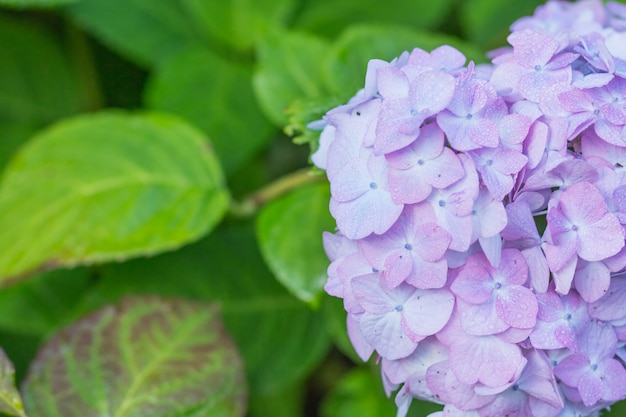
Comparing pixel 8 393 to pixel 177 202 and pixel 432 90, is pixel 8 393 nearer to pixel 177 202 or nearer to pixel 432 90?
pixel 177 202

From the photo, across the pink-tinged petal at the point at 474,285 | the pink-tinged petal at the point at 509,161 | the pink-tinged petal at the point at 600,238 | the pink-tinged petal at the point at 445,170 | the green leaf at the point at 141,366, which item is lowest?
the green leaf at the point at 141,366

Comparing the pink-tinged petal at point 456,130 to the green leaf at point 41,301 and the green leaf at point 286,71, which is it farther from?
the green leaf at point 41,301

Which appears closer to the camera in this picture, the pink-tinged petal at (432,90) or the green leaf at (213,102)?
the pink-tinged petal at (432,90)

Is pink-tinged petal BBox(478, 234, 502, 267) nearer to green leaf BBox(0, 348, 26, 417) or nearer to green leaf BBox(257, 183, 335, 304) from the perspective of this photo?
green leaf BBox(257, 183, 335, 304)

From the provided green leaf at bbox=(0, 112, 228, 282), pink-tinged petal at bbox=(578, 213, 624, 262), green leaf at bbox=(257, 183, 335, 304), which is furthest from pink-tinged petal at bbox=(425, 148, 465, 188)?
green leaf at bbox=(0, 112, 228, 282)

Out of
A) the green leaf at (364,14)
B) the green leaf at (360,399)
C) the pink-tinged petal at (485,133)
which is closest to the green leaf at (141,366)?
the green leaf at (360,399)

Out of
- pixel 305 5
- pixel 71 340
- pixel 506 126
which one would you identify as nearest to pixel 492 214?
pixel 506 126

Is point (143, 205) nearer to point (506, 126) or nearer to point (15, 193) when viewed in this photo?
point (15, 193)

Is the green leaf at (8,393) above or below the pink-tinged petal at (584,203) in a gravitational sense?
below
